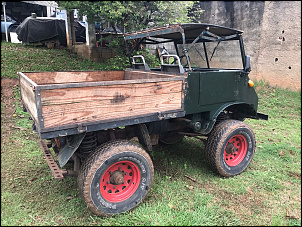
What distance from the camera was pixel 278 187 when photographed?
12.0ft

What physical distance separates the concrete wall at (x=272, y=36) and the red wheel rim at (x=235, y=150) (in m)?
5.20

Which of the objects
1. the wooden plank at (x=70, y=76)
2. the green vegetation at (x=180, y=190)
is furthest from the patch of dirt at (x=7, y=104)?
the wooden plank at (x=70, y=76)

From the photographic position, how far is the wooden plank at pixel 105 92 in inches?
96.5

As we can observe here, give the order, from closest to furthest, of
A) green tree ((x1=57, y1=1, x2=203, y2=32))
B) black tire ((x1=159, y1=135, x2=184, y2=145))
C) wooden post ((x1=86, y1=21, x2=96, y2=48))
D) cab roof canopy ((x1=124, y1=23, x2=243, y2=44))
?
1. cab roof canopy ((x1=124, y1=23, x2=243, y2=44))
2. black tire ((x1=159, y1=135, x2=184, y2=145))
3. green tree ((x1=57, y1=1, x2=203, y2=32))
4. wooden post ((x1=86, y1=21, x2=96, y2=48))

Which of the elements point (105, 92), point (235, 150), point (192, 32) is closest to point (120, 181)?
point (105, 92)

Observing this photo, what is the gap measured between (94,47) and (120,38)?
8.77 feet

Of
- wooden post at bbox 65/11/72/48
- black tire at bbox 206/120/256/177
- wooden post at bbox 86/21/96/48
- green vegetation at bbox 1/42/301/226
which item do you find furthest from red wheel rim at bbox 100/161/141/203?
wooden post at bbox 65/11/72/48

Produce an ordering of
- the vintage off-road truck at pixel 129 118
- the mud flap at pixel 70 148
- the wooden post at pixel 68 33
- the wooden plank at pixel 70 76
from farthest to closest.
Result: 1. the wooden post at pixel 68 33
2. the wooden plank at pixel 70 76
3. the mud flap at pixel 70 148
4. the vintage off-road truck at pixel 129 118

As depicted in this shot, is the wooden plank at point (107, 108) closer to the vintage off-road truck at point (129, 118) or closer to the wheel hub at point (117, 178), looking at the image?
the vintage off-road truck at point (129, 118)

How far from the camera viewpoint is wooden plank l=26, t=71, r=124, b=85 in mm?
3967

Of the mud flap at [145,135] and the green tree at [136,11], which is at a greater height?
the green tree at [136,11]

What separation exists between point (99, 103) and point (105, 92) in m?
0.14

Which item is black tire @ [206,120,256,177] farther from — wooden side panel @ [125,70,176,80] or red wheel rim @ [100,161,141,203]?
red wheel rim @ [100,161,141,203]

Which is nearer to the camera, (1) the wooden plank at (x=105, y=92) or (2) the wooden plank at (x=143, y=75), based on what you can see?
(1) the wooden plank at (x=105, y=92)
